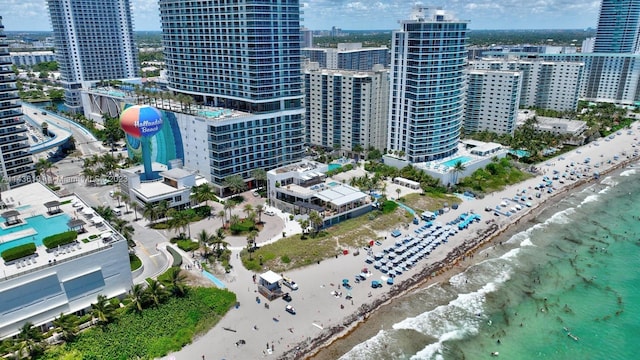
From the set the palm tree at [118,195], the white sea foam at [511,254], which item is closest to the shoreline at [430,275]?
the white sea foam at [511,254]

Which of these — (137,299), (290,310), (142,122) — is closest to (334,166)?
(142,122)

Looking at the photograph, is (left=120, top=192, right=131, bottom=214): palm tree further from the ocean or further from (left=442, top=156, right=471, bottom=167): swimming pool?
(left=442, top=156, right=471, bottom=167): swimming pool

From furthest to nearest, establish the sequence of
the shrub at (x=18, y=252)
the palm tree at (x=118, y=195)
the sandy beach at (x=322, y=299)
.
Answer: the palm tree at (x=118, y=195), the sandy beach at (x=322, y=299), the shrub at (x=18, y=252)

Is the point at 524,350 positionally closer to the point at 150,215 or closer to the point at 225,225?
the point at 225,225

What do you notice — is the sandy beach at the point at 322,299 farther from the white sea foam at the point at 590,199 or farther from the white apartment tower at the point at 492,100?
the white apartment tower at the point at 492,100

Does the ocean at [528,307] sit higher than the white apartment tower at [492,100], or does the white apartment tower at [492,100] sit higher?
the white apartment tower at [492,100]

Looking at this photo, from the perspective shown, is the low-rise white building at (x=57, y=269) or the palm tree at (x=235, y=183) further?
the palm tree at (x=235, y=183)

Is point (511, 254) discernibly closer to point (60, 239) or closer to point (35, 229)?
point (60, 239)

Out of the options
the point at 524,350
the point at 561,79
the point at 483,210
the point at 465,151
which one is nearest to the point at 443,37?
the point at 465,151
